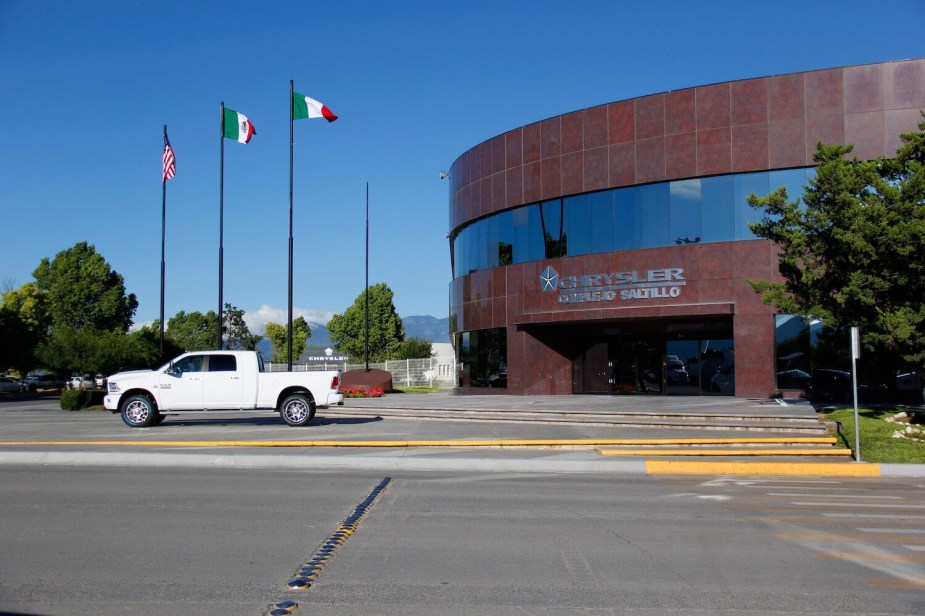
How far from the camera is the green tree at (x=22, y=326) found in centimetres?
5338

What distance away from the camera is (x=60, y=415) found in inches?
1125

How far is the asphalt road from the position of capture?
6.43 m

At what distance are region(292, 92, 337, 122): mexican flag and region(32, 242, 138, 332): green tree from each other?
43.2 meters

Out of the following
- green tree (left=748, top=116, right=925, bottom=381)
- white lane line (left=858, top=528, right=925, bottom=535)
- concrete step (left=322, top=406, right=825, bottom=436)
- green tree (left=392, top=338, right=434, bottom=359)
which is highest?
green tree (left=748, top=116, right=925, bottom=381)

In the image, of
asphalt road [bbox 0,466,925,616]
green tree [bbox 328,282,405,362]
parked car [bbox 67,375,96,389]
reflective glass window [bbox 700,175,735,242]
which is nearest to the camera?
asphalt road [bbox 0,466,925,616]

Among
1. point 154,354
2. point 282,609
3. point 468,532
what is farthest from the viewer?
point 154,354

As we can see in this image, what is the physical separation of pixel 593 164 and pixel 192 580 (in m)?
25.3

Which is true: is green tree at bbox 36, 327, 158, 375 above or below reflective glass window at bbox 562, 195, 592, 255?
below

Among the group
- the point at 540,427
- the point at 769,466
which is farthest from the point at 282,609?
the point at 540,427

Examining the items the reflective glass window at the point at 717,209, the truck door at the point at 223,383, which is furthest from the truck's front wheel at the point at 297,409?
the reflective glass window at the point at 717,209

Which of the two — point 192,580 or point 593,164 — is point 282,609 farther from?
point 593,164

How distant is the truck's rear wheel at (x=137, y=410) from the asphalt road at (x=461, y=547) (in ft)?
26.7

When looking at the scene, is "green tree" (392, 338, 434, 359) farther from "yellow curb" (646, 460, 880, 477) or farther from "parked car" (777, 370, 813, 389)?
"yellow curb" (646, 460, 880, 477)

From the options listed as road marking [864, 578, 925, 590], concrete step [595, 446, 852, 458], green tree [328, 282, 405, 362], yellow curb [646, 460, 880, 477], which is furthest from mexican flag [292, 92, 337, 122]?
green tree [328, 282, 405, 362]
